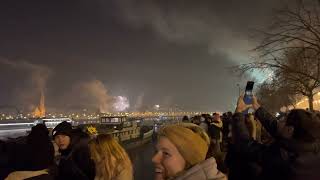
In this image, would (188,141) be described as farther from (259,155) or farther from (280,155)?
(259,155)

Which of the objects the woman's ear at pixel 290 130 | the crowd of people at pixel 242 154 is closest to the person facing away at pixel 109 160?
the crowd of people at pixel 242 154

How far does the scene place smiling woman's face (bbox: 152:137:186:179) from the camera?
2705 millimetres

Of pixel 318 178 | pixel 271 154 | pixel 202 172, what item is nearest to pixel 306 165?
pixel 318 178

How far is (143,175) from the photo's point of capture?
16.7 meters

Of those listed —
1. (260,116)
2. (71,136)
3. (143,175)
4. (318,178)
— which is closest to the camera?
(318,178)

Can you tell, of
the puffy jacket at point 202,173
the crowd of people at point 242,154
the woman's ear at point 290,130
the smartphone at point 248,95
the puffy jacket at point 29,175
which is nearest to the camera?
the puffy jacket at point 202,173

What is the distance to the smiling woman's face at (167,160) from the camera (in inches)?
106

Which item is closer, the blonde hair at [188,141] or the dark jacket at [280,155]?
the blonde hair at [188,141]

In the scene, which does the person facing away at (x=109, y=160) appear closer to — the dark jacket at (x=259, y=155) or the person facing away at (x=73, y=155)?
the person facing away at (x=73, y=155)

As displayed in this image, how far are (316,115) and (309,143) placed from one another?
0.33 metres

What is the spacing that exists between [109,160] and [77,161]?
1362 mm

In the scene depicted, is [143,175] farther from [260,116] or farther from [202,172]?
[202,172]

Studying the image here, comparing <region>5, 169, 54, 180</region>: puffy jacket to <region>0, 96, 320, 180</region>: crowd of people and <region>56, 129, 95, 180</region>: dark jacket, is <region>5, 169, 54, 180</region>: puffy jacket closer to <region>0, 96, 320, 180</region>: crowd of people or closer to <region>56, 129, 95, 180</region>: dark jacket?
<region>0, 96, 320, 180</region>: crowd of people

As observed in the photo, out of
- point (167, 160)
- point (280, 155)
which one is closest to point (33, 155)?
point (167, 160)
